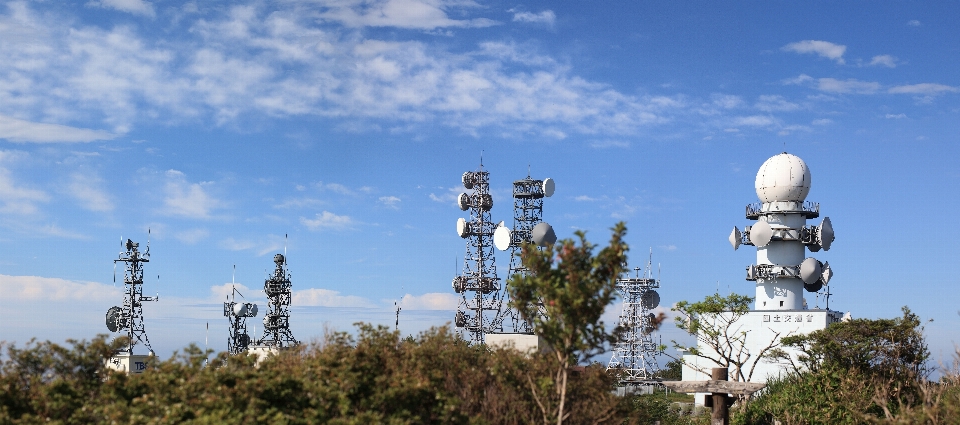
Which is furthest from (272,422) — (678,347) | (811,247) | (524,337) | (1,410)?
(811,247)

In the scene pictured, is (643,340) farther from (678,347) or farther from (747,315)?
(678,347)

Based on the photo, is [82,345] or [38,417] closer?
[38,417]

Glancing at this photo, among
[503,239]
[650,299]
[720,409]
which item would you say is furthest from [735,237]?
[720,409]

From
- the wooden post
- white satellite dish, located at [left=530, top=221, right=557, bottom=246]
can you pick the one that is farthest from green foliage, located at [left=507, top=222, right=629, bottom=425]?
white satellite dish, located at [left=530, top=221, right=557, bottom=246]

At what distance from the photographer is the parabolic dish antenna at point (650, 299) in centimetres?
7019

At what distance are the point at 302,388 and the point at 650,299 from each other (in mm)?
55491

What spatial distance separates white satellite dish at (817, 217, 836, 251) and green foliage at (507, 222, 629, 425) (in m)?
41.5

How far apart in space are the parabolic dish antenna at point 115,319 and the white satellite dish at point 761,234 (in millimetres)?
46474

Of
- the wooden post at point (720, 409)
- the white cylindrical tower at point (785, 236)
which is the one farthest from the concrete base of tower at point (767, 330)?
the wooden post at point (720, 409)

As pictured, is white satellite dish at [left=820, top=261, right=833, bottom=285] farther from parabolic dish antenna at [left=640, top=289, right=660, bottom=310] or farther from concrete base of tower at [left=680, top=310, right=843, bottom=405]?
parabolic dish antenna at [left=640, top=289, right=660, bottom=310]

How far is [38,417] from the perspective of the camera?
17.1 metres

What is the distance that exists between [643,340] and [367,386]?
195 ft

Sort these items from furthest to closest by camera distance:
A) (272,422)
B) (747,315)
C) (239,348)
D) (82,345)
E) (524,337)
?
(239,348) < (747,315) < (524,337) < (82,345) < (272,422)

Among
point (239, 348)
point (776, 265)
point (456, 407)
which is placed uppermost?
point (776, 265)
